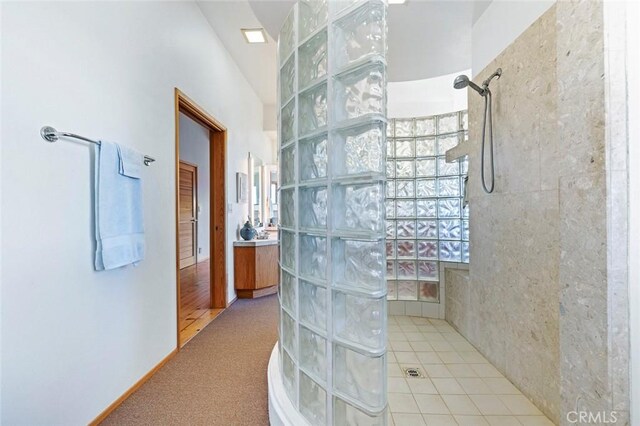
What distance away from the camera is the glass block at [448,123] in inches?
107

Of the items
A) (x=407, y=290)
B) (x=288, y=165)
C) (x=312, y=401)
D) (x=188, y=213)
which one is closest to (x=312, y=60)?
(x=288, y=165)

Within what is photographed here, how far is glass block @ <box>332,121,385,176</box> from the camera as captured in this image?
950 mm

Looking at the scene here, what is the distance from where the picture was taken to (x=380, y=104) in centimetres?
95

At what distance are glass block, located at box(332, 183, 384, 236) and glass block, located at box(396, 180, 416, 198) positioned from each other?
79.1 inches

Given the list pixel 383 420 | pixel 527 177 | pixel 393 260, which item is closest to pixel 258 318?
pixel 393 260

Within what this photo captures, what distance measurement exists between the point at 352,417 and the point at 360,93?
43.3 inches

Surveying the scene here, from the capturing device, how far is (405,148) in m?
2.88

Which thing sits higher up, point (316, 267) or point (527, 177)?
point (527, 177)

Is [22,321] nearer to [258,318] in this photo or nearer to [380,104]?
[380,104]

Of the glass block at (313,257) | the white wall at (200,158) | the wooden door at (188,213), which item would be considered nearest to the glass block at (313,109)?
the glass block at (313,257)

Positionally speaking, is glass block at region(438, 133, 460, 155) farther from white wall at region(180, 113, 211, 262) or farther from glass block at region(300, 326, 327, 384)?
white wall at region(180, 113, 211, 262)

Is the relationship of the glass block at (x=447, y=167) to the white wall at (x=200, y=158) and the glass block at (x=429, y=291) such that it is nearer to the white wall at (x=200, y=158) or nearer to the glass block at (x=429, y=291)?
the glass block at (x=429, y=291)

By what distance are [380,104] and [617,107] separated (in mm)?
648

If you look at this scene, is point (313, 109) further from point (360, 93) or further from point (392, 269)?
point (392, 269)
